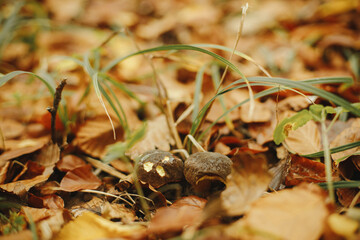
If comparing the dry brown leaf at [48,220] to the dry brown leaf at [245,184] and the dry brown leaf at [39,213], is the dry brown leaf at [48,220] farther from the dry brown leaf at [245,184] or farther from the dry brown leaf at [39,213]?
the dry brown leaf at [245,184]

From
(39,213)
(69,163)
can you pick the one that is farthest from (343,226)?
(69,163)

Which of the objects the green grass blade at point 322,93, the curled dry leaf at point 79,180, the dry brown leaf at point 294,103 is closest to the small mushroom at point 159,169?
the curled dry leaf at point 79,180

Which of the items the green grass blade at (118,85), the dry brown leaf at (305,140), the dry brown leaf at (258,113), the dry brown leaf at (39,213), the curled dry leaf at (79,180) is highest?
the green grass blade at (118,85)

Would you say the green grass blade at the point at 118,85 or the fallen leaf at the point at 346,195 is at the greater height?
the green grass blade at the point at 118,85

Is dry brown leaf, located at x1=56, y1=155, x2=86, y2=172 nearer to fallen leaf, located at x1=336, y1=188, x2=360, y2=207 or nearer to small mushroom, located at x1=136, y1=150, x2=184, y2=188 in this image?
small mushroom, located at x1=136, y1=150, x2=184, y2=188

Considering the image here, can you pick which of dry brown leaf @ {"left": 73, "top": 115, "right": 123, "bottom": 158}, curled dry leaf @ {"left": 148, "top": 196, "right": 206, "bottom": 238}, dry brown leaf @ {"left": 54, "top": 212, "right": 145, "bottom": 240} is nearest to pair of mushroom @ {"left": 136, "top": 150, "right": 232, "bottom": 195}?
curled dry leaf @ {"left": 148, "top": 196, "right": 206, "bottom": 238}

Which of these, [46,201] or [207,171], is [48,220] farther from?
[207,171]

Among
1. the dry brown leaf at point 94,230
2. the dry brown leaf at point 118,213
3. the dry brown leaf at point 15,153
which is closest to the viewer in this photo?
the dry brown leaf at point 94,230
